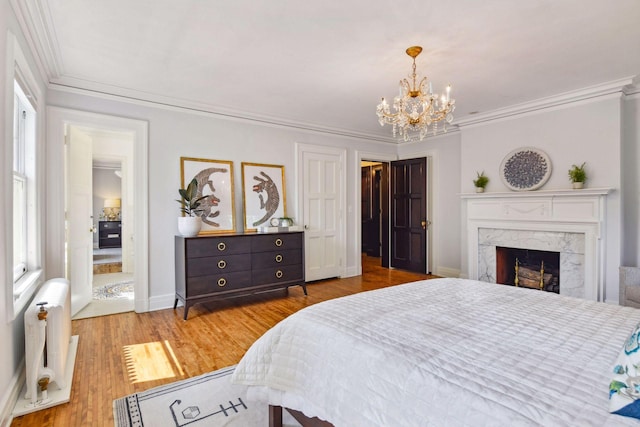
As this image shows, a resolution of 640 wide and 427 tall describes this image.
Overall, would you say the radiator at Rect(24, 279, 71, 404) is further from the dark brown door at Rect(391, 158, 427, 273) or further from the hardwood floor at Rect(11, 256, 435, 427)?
the dark brown door at Rect(391, 158, 427, 273)

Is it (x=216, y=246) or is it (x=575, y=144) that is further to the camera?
(x=575, y=144)

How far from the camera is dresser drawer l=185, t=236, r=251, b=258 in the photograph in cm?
360

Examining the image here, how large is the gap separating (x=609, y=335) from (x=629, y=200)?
337 cm

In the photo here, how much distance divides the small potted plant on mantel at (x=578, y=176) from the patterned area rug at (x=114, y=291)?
220 inches

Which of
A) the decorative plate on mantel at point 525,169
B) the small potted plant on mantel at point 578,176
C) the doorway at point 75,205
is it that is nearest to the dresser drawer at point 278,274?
the doorway at point 75,205

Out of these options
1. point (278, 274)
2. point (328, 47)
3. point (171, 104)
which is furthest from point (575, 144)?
point (171, 104)

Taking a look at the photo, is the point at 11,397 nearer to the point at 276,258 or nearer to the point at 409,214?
the point at 276,258

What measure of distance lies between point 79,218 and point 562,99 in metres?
5.81

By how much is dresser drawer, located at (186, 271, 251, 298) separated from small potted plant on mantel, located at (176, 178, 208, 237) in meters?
0.52

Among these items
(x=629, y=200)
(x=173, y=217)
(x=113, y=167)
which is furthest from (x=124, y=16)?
(x=113, y=167)

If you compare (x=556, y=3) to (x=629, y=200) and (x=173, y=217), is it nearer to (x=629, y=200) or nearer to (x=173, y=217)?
(x=629, y=200)

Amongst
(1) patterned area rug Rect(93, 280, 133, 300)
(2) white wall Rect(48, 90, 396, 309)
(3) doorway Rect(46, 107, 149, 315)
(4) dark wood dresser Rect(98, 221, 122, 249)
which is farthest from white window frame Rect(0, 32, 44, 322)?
(4) dark wood dresser Rect(98, 221, 122, 249)

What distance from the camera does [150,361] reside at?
2.58m

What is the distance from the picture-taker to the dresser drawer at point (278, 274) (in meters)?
4.06
